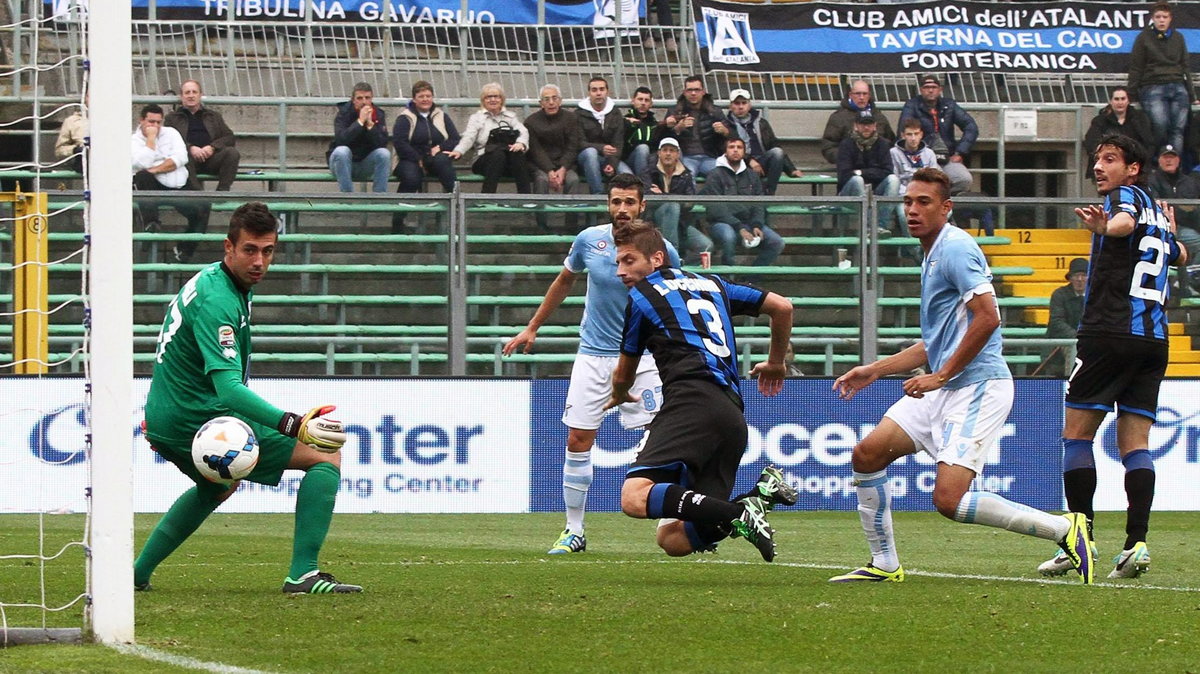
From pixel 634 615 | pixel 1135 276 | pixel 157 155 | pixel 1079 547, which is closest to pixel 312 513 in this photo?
pixel 634 615

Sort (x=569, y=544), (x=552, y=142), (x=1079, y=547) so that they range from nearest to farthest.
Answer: (x=1079, y=547) < (x=569, y=544) < (x=552, y=142)

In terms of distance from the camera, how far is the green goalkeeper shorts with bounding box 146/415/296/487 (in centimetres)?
683

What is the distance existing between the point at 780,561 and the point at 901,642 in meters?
3.50

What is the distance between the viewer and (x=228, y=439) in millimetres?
6422

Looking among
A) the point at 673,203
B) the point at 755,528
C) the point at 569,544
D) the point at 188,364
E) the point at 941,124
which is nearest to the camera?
the point at 188,364

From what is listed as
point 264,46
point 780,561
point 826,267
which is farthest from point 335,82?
point 780,561

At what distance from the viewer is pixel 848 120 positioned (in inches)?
720

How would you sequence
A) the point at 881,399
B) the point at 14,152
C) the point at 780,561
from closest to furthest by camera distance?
the point at 780,561 < the point at 881,399 < the point at 14,152

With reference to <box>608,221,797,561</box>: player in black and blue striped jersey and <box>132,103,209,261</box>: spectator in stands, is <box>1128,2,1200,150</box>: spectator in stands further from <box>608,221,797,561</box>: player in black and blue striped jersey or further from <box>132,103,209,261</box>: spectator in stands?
<box>608,221,797,561</box>: player in black and blue striped jersey

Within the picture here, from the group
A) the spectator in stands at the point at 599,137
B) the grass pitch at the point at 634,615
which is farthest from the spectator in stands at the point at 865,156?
the grass pitch at the point at 634,615

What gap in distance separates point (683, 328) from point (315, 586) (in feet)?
6.39

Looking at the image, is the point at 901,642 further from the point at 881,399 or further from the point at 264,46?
the point at 264,46

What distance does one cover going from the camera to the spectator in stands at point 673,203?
1483 cm

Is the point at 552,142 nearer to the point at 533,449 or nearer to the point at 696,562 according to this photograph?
the point at 533,449
